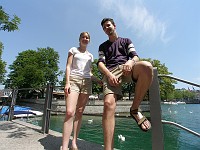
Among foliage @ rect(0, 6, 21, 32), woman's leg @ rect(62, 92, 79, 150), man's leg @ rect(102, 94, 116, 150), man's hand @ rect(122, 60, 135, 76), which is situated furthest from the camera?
foliage @ rect(0, 6, 21, 32)

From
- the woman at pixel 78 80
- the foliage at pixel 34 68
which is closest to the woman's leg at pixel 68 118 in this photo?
the woman at pixel 78 80

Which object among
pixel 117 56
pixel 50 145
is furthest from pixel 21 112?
pixel 117 56

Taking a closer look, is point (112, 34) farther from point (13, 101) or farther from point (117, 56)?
point (13, 101)

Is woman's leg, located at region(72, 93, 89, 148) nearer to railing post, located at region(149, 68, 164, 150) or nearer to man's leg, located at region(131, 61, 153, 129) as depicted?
man's leg, located at region(131, 61, 153, 129)

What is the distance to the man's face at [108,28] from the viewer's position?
2439 mm

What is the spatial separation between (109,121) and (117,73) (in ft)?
1.86

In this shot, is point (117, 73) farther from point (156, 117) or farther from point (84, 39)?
point (84, 39)

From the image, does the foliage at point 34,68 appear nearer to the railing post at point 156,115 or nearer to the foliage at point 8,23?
the foliage at point 8,23

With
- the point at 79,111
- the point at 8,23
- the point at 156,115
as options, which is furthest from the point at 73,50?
the point at 8,23

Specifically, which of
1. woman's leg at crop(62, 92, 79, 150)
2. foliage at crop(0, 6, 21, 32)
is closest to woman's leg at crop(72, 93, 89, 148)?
woman's leg at crop(62, 92, 79, 150)

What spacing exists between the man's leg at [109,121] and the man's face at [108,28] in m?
0.93

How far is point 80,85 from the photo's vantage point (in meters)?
2.67

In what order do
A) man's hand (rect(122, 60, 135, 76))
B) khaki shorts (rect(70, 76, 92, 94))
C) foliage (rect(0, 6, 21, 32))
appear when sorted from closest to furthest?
man's hand (rect(122, 60, 135, 76)) → khaki shorts (rect(70, 76, 92, 94)) → foliage (rect(0, 6, 21, 32))

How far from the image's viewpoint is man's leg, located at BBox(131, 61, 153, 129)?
1.89 meters
